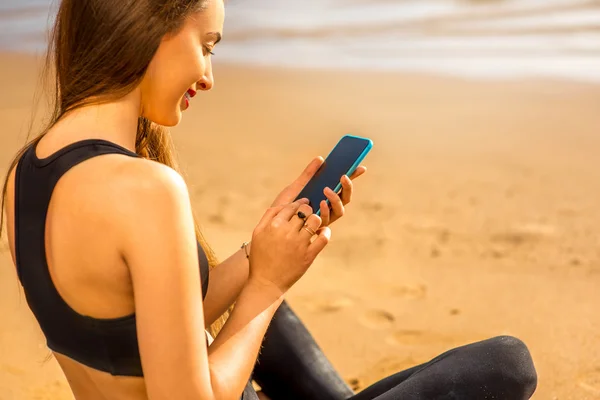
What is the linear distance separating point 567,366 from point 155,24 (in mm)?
2372

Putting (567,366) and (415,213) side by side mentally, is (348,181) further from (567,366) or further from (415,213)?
(415,213)

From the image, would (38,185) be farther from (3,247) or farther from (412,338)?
(3,247)

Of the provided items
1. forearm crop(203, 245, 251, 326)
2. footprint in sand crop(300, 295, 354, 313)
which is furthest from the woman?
footprint in sand crop(300, 295, 354, 313)

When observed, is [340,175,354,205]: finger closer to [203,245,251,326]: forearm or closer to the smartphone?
the smartphone

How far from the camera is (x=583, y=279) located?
4.01 meters

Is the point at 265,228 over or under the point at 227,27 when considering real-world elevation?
over

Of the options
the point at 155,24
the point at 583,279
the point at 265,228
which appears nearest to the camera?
the point at 155,24

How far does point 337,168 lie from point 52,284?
0.87 metres

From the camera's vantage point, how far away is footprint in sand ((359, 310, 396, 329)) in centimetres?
363

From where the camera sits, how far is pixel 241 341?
1.73 m

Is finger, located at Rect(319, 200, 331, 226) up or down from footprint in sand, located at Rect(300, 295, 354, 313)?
up

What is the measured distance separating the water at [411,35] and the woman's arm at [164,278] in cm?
710

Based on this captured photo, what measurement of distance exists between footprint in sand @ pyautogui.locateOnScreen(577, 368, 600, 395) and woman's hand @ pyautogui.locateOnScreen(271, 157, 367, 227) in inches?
60.2

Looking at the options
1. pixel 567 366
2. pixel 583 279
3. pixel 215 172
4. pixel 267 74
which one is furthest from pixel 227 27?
pixel 567 366
